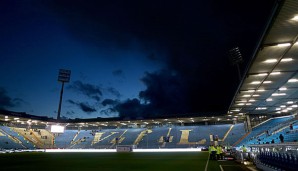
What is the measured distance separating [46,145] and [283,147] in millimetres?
78297

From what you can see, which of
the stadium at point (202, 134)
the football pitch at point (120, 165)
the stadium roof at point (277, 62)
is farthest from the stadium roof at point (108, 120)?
the football pitch at point (120, 165)

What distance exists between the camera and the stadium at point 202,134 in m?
14.0

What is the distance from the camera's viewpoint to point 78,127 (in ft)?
271

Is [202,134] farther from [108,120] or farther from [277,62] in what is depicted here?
[277,62]

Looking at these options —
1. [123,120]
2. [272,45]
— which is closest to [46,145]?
[123,120]

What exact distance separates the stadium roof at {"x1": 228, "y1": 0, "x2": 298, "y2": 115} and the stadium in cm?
4

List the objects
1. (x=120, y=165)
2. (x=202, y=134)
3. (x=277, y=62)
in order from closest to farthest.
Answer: (x=277, y=62) → (x=120, y=165) → (x=202, y=134)

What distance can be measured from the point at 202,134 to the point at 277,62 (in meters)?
49.6

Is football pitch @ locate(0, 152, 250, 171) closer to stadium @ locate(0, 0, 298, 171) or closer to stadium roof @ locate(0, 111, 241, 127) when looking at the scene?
stadium @ locate(0, 0, 298, 171)

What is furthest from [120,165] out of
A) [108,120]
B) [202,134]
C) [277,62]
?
[108,120]

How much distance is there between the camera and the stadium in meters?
14.0

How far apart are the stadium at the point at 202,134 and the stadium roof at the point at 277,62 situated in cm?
4

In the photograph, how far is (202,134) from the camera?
64.8 meters

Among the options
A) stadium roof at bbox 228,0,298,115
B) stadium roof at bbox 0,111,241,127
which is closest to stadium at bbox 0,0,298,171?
stadium roof at bbox 228,0,298,115
